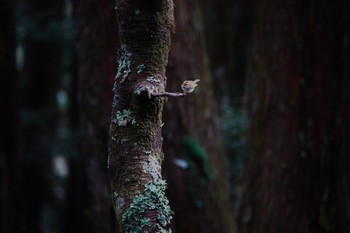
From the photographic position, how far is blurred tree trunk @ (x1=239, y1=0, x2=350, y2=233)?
14.2 ft

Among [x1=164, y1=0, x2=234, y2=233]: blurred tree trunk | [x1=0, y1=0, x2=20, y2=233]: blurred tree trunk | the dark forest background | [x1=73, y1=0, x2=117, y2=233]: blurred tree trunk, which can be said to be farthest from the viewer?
[x1=0, y1=0, x2=20, y2=233]: blurred tree trunk

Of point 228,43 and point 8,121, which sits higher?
point 228,43

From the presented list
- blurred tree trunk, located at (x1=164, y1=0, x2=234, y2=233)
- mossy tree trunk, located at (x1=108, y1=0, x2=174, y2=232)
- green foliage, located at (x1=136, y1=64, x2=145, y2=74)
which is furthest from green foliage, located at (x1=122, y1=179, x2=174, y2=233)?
blurred tree trunk, located at (x1=164, y1=0, x2=234, y2=233)

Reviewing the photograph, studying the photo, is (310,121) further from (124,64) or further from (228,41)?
(228,41)

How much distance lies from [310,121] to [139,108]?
2929mm

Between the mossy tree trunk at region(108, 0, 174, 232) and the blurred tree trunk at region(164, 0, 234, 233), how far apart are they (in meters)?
2.28

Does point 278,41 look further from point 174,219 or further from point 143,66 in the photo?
point 143,66

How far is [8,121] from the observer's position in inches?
208

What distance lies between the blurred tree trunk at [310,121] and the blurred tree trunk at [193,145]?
1.51ft

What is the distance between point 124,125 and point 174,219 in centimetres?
242

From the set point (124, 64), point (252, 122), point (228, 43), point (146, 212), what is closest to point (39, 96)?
point (228, 43)

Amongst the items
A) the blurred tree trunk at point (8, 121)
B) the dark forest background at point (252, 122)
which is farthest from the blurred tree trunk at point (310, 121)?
the blurred tree trunk at point (8, 121)

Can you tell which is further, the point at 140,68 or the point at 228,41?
the point at 228,41

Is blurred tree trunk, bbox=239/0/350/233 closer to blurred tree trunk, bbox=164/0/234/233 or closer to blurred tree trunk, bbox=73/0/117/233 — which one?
blurred tree trunk, bbox=164/0/234/233
